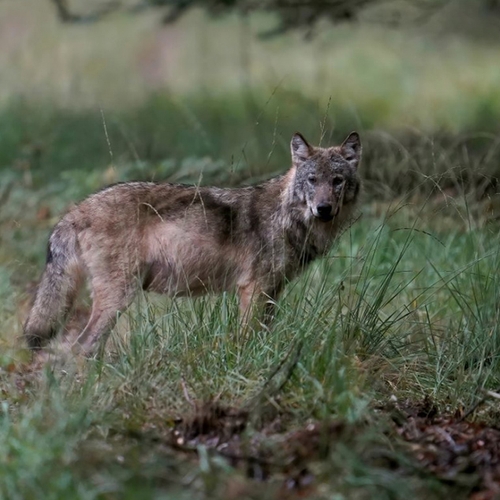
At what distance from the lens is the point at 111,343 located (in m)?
6.50

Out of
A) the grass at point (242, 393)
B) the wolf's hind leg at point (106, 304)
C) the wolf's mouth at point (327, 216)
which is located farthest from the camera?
the wolf's mouth at point (327, 216)

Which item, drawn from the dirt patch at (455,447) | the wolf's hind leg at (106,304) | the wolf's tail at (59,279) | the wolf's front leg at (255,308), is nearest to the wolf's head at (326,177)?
the wolf's front leg at (255,308)

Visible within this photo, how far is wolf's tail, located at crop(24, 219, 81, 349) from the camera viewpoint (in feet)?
23.5

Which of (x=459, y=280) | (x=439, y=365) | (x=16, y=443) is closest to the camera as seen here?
(x=16, y=443)

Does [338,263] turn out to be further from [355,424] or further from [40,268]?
[355,424]

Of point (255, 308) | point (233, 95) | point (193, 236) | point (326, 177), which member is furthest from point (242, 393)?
point (233, 95)

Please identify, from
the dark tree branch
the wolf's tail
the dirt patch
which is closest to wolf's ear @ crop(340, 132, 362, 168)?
the wolf's tail

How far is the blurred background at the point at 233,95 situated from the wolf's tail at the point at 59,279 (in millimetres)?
819

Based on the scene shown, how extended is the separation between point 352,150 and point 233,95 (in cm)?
934

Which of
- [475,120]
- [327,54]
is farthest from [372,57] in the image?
[475,120]

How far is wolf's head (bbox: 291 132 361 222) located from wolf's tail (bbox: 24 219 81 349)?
1534 mm

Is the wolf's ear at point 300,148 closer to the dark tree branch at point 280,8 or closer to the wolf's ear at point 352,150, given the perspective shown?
the wolf's ear at point 352,150

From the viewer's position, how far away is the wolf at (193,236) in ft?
23.8

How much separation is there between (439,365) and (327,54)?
14638mm
